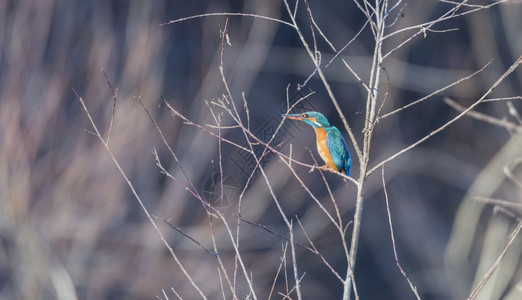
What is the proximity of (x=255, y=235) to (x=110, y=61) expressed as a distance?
2716 millimetres

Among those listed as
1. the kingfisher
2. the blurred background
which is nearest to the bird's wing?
the kingfisher

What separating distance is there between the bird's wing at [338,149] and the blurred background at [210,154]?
81.2 inches

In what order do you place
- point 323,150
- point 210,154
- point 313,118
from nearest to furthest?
point 313,118, point 323,150, point 210,154

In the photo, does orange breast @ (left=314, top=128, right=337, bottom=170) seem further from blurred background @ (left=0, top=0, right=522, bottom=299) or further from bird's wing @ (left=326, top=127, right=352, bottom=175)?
blurred background @ (left=0, top=0, right=522, bottom=299)

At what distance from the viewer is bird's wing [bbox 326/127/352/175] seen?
134 inches

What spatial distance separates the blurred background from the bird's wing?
6.77 feet

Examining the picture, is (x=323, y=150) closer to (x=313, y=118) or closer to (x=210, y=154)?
(x=313, y=118)

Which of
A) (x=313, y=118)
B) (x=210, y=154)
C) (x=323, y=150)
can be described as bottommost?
(x=210, y=154)

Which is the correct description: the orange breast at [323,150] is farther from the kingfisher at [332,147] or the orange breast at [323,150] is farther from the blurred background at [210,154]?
the blurred background at [210,154]

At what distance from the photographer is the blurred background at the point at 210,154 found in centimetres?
783

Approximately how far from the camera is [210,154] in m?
9.33

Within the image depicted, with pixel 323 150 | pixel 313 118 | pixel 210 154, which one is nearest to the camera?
pixel 313 118

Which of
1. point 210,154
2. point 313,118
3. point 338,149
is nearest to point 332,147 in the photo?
point 338,149

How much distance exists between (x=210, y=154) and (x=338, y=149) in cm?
598
